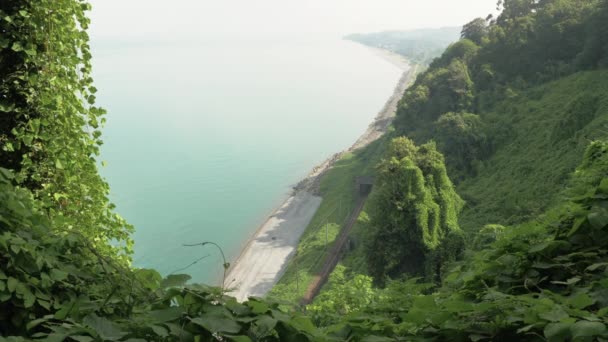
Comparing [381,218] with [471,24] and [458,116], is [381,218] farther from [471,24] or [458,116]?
[471,24]

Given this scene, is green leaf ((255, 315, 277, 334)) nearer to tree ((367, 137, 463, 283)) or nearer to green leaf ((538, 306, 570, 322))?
green leaf ((538, 306, 570, 322))

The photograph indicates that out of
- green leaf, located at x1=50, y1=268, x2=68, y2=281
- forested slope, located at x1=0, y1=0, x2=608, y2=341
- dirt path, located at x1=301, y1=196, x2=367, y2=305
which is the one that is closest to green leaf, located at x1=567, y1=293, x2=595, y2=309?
forested slope, located at x1=0, y1=0, x2=608, y2=341

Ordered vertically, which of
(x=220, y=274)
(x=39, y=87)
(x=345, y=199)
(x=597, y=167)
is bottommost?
(x=220, y=274)

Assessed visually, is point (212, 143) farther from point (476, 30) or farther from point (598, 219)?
point (598, 219)

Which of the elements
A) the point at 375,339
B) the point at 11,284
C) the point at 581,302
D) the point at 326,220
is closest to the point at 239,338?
the point at 375,339

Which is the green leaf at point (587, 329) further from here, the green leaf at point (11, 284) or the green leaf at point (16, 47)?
the green leaf at point (16, 47)

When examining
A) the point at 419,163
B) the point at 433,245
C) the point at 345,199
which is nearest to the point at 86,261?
the point at 433,245

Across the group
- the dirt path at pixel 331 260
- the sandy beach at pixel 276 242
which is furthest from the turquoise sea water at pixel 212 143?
the dirt path at pixel 331 260
